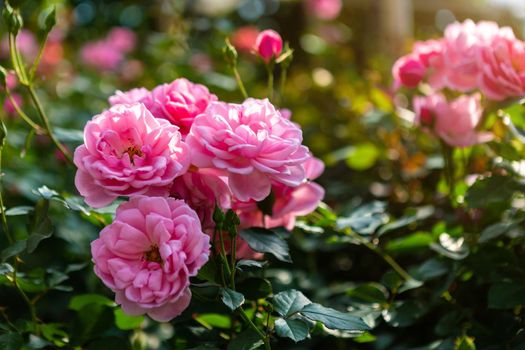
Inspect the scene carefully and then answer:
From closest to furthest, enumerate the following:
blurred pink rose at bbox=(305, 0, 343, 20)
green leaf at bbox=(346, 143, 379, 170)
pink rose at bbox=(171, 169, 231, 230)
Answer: pink rose at bbox=(171, 169, 231, 230)
green leaf at bbox=(346, 143, 379, 170)
blurred pink rose at bbox=(305, 0, 343, 20)

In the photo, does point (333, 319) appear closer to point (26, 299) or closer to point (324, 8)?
point (26, 299)

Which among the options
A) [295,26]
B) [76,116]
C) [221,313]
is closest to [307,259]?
[221,313]

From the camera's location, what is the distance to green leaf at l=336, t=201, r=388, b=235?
1.14 m

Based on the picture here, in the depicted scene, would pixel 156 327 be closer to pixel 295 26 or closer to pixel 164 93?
pixel 164 93

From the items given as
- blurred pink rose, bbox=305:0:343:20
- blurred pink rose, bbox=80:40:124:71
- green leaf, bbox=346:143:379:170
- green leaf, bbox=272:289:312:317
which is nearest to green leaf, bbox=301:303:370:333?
green leaf, bbox=272:289:312:317

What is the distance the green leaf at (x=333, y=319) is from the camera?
834mm

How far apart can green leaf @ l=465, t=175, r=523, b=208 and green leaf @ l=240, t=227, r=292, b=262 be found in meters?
0.37

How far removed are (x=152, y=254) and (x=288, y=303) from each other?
186mm

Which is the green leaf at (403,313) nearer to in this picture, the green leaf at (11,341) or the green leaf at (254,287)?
the green leaf at (254,287)

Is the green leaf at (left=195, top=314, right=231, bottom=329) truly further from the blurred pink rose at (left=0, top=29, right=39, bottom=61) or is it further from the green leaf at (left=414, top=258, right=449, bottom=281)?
the blurred pink rose at (left=0, top=29, right=39, bottom=61)

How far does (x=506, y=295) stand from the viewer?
1031mm

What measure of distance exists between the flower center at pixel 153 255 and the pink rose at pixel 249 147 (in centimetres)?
12

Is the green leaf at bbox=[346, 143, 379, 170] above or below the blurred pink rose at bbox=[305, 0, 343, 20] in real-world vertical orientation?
above

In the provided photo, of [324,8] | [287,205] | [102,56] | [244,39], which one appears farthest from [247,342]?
[324,8]
